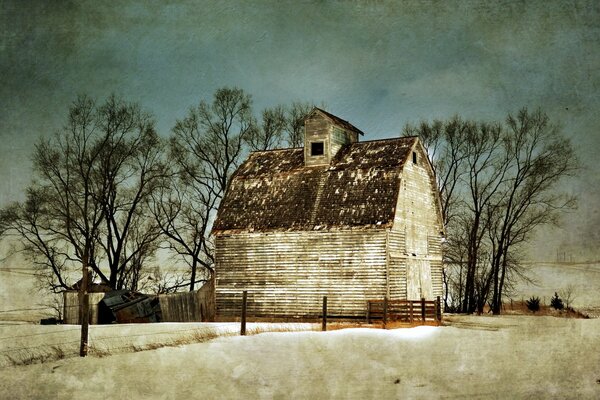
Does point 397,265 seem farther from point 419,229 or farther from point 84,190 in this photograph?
point 84,190

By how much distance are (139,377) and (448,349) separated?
24.4ft

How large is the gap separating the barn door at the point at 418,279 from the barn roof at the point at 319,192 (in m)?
2.94

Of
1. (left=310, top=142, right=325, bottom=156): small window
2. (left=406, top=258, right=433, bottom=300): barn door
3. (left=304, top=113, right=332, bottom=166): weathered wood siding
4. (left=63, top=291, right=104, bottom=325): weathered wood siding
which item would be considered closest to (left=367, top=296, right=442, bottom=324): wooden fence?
(left=406, top=258, right=433, bottom=300): barn door

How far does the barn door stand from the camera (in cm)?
2383

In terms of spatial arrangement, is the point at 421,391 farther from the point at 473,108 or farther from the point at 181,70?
the point at 473,108

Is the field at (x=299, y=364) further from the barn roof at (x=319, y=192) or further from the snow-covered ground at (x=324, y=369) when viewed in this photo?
the barn roof at (x=319, y=192)

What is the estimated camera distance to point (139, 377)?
11898 mm

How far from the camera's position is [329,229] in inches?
904

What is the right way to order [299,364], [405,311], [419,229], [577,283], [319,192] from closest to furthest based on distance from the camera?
[299,364]
[405,311]
[319,192]
[419,229]
[577,283]

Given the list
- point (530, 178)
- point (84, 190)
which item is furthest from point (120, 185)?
point (530, 178)

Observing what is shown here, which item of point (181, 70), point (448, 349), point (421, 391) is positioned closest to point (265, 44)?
point (181, 70)

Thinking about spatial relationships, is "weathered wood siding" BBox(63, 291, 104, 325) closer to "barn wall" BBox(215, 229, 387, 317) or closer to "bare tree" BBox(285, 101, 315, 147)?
"barn wall" BBox(215, 229, 387, 317)

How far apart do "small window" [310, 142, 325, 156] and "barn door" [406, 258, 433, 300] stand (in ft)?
19.0

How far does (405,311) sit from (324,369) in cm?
906
